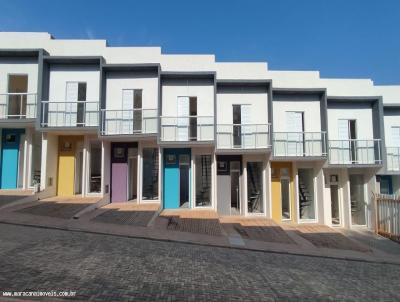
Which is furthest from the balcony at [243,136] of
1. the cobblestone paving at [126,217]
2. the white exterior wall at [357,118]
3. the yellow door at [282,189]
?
the cobblestone paving at [126,217]

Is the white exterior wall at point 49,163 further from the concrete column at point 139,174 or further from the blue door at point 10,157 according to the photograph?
the concrete column at point 139,174

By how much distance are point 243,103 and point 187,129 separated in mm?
3479

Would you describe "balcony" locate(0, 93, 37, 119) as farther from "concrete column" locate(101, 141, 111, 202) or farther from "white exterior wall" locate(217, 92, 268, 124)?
"white exterior wall" locate(217, 92, 268, 124)

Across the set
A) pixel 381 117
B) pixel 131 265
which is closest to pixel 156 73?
pixel 131 265

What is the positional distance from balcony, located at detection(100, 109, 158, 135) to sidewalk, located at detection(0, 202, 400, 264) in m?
3.73

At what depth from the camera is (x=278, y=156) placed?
45.9 feet

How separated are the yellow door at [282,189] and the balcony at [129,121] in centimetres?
705

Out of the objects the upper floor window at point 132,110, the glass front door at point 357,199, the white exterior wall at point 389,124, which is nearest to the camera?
the upper floor window at point 132,110

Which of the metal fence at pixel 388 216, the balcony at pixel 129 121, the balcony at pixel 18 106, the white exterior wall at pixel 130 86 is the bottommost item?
the metal fence at pixel 388 216

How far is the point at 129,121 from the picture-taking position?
44.7 ft

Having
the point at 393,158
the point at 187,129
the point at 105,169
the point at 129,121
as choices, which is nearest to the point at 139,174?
the point at 105,169

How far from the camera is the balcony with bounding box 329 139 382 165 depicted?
1451 centimetres

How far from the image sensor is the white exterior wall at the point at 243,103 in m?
14.6

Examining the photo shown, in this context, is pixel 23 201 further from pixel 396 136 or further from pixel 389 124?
pixel 396 136
